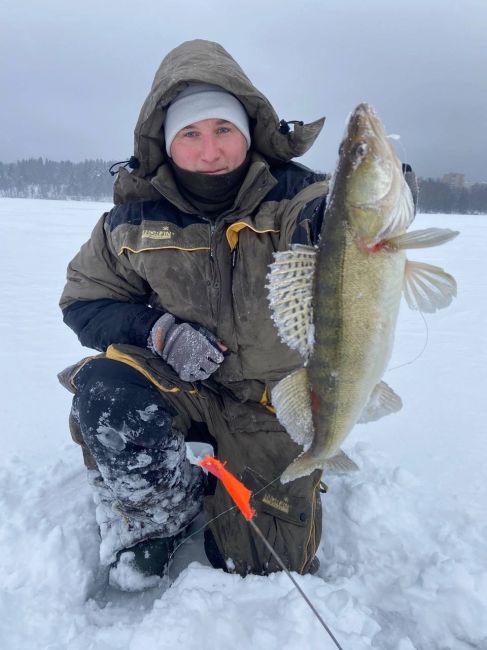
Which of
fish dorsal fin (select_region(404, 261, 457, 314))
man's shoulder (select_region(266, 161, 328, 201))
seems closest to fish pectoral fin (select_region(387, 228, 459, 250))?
fish dorsal fin (select_region(404, 261, 457, 314))

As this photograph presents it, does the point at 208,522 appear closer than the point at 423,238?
No

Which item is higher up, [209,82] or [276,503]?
[209,82]

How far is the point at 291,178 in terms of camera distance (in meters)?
2.69

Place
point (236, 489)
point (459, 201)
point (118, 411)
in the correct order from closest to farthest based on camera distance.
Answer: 1. point (118, 411)
2. point (236, 489)
3. point (459, 201)

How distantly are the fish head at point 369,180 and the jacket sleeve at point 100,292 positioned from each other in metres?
1.49

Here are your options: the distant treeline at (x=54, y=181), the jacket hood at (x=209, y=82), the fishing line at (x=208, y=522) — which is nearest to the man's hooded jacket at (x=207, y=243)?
the jacket hood at (x=209, y=82)

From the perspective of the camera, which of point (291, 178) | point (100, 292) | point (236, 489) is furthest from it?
point (100, 292)

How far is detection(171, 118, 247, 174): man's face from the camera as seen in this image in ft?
8.61

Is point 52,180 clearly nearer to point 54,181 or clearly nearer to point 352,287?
point 54,181

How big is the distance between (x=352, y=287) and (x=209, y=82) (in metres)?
1.63

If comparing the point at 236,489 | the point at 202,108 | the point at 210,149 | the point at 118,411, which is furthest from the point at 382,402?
the point at 202,108

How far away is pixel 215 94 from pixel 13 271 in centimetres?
812

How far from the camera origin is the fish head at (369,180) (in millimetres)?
1479

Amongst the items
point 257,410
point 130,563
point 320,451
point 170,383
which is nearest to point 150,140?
point 170,383
